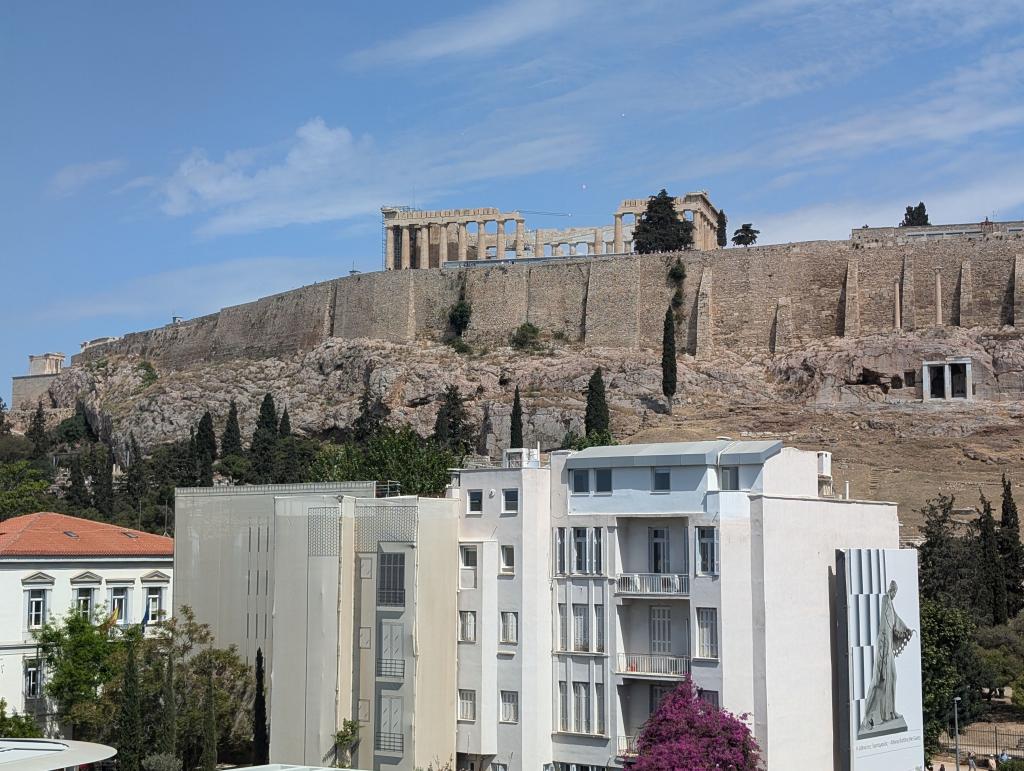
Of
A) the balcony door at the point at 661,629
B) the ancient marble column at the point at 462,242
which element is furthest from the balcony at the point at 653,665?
the ancient marble column at the point at 462,242

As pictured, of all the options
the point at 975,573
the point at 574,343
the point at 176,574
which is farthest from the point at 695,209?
the point at 176,574

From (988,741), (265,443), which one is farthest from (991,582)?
(265,443)

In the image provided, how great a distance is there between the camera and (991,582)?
181 ft

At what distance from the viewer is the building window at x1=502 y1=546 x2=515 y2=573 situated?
35500mm

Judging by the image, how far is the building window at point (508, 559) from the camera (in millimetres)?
35500

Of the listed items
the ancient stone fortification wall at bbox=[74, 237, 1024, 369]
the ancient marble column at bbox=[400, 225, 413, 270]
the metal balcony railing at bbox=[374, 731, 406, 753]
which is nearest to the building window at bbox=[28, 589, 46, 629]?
the metal balcony railing at bbox=[374, 731, 406, 753]

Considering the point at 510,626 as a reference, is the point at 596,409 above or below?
above

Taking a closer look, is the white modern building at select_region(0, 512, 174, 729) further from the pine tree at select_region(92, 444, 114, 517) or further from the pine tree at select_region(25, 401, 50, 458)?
the pine tree at select_region(25, 401, 50, 458)

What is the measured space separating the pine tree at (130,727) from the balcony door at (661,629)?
12246 millimetres

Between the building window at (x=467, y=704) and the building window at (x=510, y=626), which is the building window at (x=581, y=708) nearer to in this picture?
the building window at (x=510, y=626)

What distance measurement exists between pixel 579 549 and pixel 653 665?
3.37 metres

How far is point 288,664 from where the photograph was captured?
35438 millimetres

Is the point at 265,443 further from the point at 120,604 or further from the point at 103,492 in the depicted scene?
the point at 120,604

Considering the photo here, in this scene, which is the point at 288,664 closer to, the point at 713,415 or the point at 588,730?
the point at 588,730
